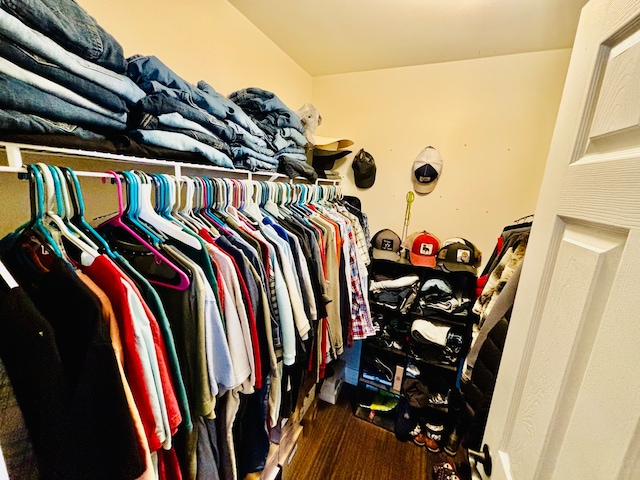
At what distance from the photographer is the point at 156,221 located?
2.44 ft

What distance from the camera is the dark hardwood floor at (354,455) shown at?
4.89 ft

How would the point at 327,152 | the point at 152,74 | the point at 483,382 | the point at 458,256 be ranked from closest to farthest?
the point at 152,74 → the point at 483,382 → the point at 458,256 → the point at 327,152

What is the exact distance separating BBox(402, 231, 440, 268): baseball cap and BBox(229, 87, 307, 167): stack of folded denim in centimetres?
101

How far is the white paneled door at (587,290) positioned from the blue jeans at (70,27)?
1.08 meters

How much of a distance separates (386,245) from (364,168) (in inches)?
24.2

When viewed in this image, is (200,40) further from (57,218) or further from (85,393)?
(85,393)

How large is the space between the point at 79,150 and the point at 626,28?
1122 millimetres

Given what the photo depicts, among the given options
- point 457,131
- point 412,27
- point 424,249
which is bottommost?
point 424,249

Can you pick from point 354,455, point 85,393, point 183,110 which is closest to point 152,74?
point 183,110

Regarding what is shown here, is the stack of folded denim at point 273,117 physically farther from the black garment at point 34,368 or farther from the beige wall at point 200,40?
the black garment at point 34,368

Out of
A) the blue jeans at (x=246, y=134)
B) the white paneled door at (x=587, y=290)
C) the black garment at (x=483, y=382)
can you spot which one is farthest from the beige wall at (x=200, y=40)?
the black garment at (x=483, y=382)

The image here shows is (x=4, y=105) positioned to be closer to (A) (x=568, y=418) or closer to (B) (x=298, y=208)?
(B) (x=298, y=208)

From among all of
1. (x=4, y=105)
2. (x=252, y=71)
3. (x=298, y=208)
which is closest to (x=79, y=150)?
(x=4, y=105)

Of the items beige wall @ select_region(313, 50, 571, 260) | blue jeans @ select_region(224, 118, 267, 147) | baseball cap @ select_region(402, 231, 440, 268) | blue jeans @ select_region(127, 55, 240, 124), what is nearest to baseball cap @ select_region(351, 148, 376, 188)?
beige wall @ select_region(313, 50, 571, 260)
